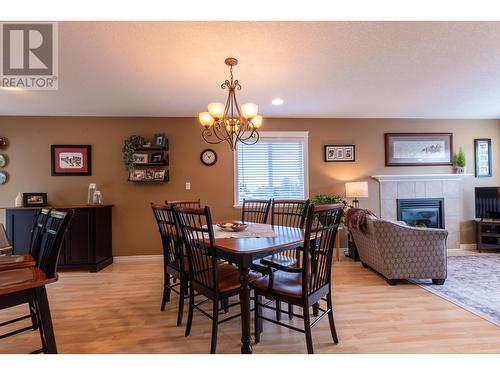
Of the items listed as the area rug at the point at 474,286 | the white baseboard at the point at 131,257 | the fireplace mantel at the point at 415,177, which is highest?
the fireplace mantel at the point at 415,177

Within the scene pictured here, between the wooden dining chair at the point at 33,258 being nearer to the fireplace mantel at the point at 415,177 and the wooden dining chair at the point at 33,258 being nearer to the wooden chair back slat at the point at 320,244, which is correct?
the wooden chair back slat at the point at 320,244

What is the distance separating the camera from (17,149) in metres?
3.85

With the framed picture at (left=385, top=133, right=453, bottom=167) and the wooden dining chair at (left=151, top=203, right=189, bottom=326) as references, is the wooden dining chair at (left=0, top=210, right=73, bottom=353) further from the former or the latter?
the framed picture at (left=385, top=133, right=453, bottom=167)

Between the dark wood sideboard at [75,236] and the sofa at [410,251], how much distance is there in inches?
149

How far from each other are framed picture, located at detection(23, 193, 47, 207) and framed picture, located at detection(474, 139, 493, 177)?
24.9 feet

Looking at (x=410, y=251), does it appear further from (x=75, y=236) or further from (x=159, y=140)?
(x=75, y=236)

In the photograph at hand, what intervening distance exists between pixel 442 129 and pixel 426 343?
13.8 ft

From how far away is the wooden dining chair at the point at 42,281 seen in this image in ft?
4.09

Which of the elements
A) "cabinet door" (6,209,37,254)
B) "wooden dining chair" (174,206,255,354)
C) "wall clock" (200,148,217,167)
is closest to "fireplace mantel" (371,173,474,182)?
"wall clock" (200,148,217,167)

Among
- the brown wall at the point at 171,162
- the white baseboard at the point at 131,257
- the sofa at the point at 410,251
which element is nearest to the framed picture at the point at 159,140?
the brown wall at the point at 171,162

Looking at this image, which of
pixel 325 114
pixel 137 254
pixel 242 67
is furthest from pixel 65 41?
pixel 325 114

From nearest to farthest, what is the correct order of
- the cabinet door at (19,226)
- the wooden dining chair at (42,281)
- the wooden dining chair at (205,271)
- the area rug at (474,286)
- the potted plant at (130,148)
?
the wooden dining chair at (42,281)
the wooden dining chair at (205,271)
the area rug at (474,286)
the cabinet door at (19,226)
the potted plant at (130,148)

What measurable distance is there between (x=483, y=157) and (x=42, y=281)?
654cm

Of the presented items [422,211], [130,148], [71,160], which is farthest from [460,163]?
[71,160]
